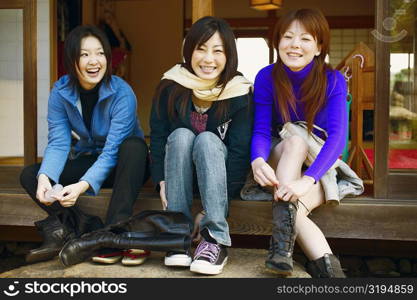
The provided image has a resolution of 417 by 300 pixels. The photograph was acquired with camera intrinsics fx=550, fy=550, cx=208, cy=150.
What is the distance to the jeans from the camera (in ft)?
6.81

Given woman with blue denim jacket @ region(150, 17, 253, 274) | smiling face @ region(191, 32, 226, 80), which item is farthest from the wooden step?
smiling face @ region(191, 32, 226, 80)

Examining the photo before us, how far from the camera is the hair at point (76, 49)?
7.88 feet

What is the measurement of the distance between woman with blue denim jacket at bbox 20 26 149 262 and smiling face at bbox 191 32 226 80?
1.27 feet

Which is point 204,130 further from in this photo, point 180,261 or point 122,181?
point 180,261

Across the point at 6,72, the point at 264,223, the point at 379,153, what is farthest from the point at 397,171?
the point at 6,72

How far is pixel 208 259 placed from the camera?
2018 millimetres

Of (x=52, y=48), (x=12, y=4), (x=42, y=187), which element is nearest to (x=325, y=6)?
(x=52, y=48)

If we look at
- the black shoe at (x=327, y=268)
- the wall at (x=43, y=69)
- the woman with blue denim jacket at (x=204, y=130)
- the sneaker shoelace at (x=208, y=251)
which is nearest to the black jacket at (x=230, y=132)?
the woman with blue denim jacket at (x=204, y=130)

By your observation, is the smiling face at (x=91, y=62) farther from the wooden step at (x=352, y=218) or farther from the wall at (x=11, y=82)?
the wall at (x=11, y=82)

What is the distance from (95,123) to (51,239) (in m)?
0.56

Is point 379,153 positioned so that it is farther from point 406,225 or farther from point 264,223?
point 264,223

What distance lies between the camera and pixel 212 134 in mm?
2164

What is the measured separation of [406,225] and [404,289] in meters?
0.46

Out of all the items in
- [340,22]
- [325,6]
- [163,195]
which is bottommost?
[163,195]
